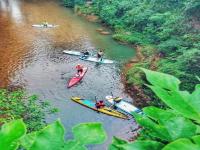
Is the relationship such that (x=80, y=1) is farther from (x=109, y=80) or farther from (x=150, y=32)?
(x=109, y=80)

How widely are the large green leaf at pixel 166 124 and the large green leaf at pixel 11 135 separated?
0.32 metres

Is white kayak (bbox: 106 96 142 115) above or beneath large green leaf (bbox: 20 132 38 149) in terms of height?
beneath

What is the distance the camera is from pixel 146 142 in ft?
2.73

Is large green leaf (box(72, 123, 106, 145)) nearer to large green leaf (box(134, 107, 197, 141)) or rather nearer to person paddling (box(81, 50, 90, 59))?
large green leaf (box(134, 107, 197, 141))


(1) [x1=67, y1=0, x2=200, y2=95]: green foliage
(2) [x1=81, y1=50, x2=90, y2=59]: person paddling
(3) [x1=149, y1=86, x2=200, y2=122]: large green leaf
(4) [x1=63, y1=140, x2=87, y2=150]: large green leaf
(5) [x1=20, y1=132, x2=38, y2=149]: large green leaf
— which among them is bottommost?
(2) [x1=81, y1=50, x2=90, y2=59]: person paddling

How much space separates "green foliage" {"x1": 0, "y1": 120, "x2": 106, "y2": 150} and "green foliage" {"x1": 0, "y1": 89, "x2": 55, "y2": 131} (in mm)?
11267

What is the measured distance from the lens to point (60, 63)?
18781 mm

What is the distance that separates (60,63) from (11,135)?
59.4ft

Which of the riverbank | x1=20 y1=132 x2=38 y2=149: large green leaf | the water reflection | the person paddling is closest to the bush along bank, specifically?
the riverbank

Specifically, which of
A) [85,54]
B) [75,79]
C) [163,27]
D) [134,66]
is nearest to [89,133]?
[75,79]

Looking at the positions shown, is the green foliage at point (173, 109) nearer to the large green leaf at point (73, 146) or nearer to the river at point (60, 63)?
the large green leaf at point (73, 146)

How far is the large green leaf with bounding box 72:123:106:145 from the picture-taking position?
83 centimetres

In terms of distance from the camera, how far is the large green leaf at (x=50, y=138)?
0.80m

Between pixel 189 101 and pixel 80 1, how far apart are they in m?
31.1
